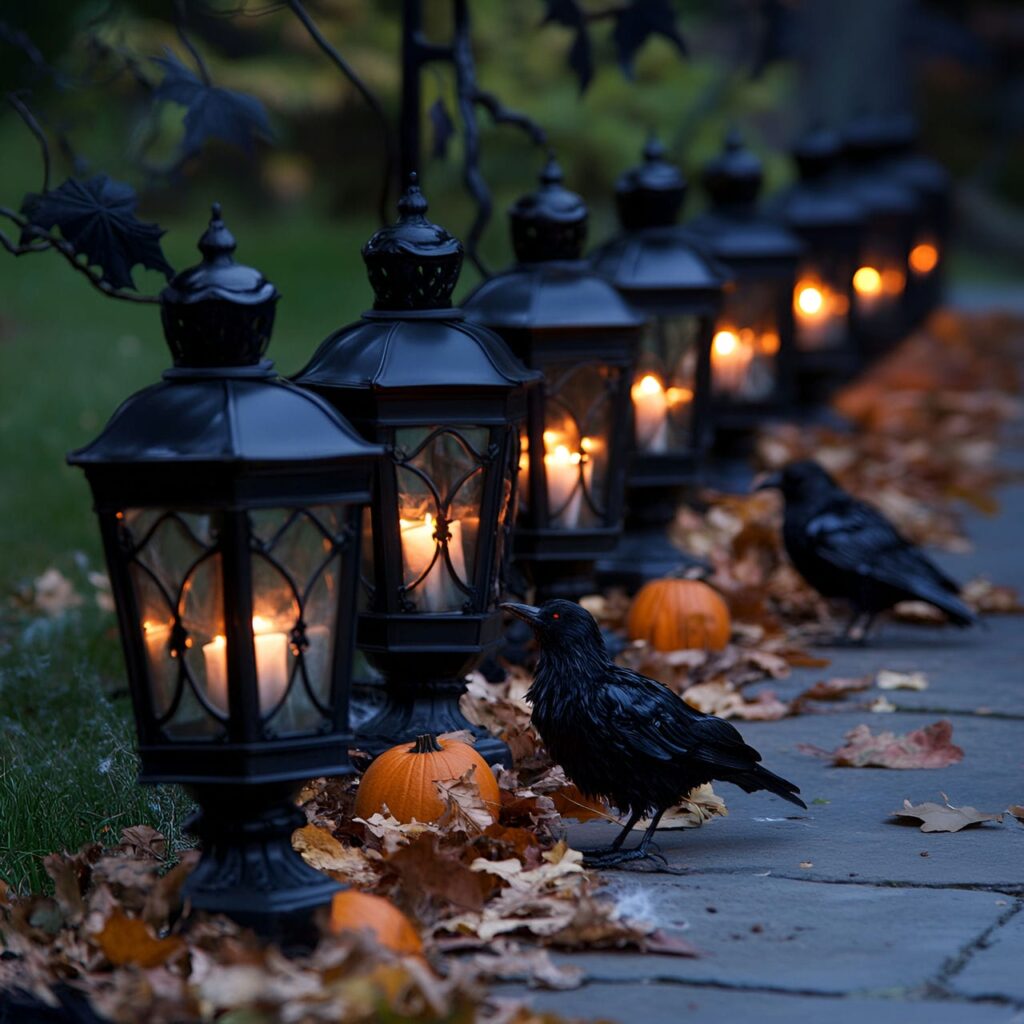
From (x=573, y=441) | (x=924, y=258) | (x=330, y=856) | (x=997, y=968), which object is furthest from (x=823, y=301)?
(x=997, y=968)

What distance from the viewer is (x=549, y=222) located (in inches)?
232

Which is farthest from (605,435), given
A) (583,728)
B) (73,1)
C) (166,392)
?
(73,1)

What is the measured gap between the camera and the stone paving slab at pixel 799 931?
3.51 meters

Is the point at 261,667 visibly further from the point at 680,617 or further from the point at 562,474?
the point at 680,617

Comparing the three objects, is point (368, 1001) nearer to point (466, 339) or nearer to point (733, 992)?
point (733, 992)

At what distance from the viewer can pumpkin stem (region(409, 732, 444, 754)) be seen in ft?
14.3

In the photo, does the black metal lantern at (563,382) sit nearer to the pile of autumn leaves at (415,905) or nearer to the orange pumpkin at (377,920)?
the pile of autumn leaves at (415,905)

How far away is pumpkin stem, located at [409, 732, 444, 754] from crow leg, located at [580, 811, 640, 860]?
0.45 meters

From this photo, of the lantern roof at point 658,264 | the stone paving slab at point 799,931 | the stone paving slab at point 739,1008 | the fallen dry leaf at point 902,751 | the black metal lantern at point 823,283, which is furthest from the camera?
the black metal lantern at point 823,283

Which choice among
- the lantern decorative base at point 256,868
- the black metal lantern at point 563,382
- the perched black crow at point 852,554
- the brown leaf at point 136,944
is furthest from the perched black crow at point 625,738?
the perched black crow at point 852,554

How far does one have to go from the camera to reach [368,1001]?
10.00 feet

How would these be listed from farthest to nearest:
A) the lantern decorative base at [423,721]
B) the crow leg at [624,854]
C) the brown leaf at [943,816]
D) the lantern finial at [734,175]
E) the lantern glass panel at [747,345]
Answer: the lantern finial at [734,175], the lantern glass panel at [747,345], the lantern decorative base at [423,721], the brown leaf at [943,816], the crow leg at [624,854]

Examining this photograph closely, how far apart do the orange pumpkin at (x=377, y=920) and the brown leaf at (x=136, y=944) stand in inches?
12.5

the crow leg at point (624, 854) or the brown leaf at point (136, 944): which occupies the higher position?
the brown leaf at point (136, 944)
